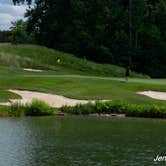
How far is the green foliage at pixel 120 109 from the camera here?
35.6 m

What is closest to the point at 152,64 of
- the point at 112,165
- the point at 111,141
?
the point at 111,141

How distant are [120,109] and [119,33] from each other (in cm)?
4497

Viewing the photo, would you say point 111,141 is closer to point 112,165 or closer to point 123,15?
point 112,165

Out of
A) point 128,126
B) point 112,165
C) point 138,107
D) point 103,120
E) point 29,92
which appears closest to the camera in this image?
point 112,165

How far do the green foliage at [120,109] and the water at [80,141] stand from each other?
78.2 inches

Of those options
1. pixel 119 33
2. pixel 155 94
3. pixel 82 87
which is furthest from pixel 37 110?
pixel 119 33

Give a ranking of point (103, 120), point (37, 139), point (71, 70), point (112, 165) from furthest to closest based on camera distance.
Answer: point (71, 70) < point (103, 120) < point (37, 139) < point (112, 165)

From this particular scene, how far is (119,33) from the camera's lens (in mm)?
80250

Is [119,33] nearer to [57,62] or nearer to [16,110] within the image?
[57,62]

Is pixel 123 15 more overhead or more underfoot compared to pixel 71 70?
more overhead

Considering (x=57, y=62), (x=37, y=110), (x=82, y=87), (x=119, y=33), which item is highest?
(x=119, y=33)

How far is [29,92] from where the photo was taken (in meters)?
39.5

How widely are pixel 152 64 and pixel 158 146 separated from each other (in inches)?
2342

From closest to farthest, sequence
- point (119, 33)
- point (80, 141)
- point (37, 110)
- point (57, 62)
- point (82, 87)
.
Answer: point (80, 141) → point (37, 110) → point (82, 87) → point (57, 62) → point (119, 33)
